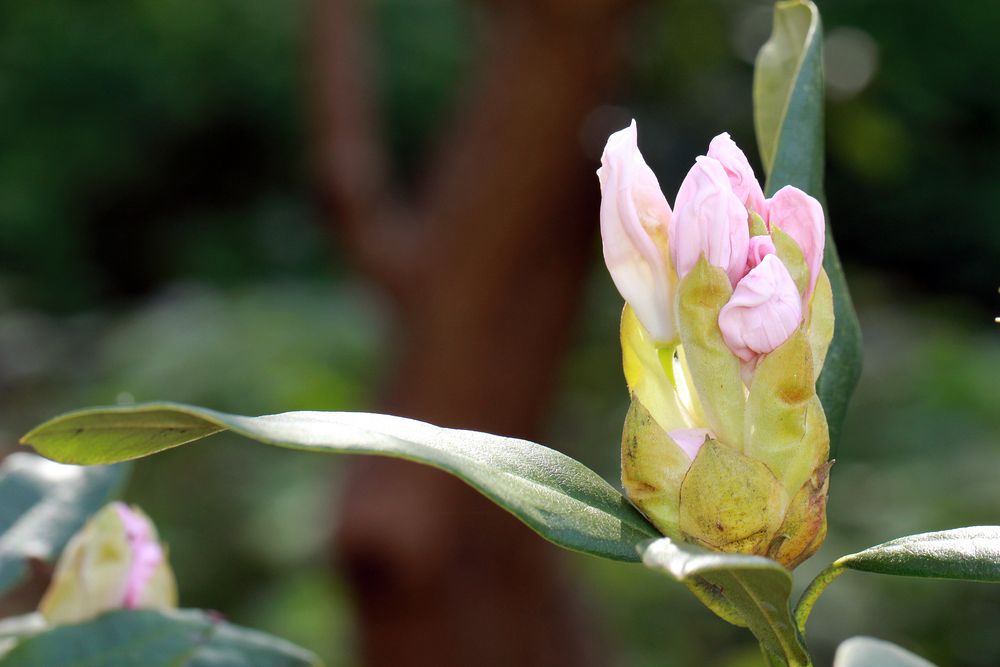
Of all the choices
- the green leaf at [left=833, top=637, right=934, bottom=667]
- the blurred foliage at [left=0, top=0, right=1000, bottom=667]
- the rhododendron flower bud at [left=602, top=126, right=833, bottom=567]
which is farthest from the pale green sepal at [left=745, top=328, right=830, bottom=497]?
the blurred foliage at [left=0, top=0, right=1000, bottom=667]

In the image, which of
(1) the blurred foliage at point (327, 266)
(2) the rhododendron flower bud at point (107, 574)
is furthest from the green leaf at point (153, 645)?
(1) the blurred foliage at point (327, 266)

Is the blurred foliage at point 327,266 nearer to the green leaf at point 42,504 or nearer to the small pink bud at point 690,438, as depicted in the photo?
the green leaf at point 42,504

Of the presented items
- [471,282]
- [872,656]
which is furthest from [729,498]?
[471,282]

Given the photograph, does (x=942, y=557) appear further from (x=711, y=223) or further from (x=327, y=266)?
(x=327, y=266)

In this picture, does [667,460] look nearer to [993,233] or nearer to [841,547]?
[841,547]

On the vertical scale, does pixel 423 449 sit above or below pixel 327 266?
above

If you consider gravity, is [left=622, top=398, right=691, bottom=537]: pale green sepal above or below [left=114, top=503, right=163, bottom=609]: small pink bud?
above

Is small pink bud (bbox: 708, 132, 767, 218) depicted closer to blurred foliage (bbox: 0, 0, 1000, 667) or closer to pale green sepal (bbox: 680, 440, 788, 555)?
pale green sepal (bbox: 680, 440, 788, 555)

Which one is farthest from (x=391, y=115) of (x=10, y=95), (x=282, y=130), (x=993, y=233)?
(x=993, y=233)
